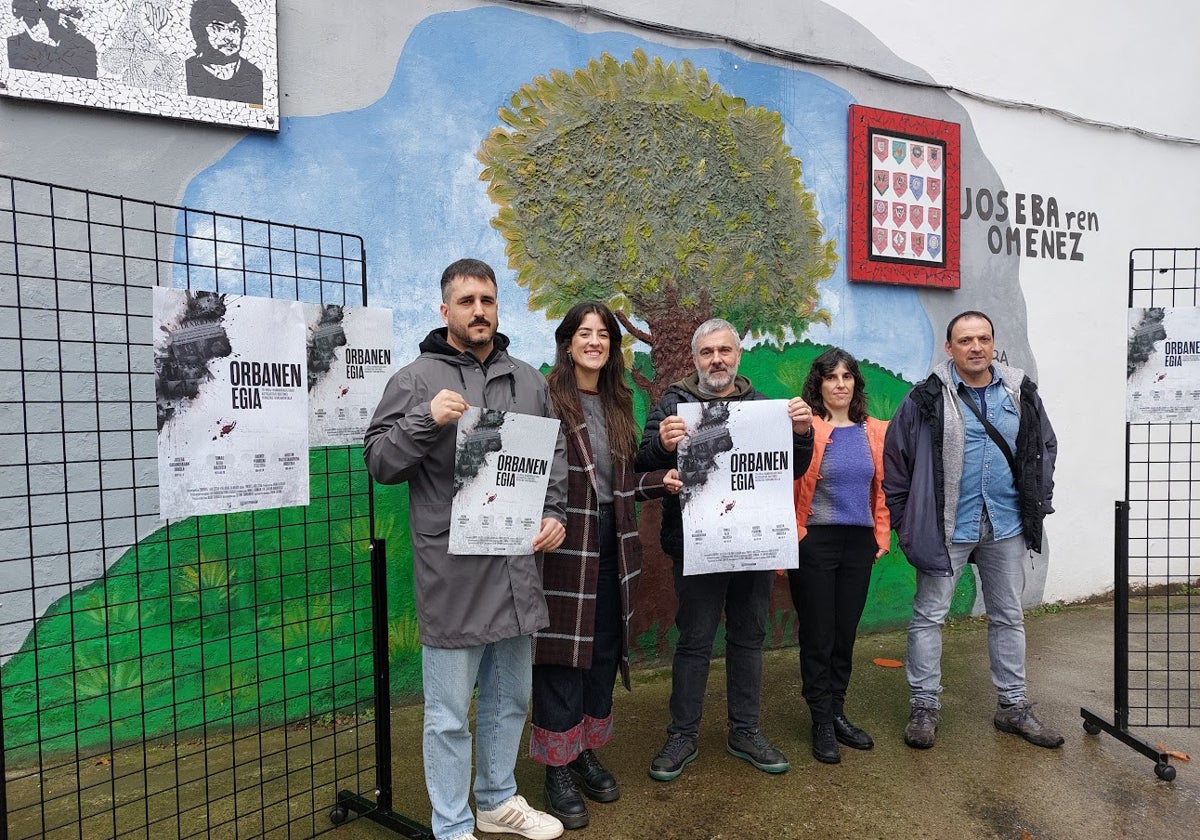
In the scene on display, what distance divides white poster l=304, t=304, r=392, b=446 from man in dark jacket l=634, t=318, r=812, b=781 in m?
1.05

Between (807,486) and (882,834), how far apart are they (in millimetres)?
1339

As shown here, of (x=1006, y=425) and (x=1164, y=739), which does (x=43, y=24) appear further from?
(x=1164, y=739)

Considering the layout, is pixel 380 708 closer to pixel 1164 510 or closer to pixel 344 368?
pixel 344 368

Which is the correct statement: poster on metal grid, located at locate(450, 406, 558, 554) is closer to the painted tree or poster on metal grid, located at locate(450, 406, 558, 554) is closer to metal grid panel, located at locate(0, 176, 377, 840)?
metal grid panel, located at locate(0, 176, 377, 840)

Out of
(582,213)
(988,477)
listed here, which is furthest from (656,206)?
(988,477)

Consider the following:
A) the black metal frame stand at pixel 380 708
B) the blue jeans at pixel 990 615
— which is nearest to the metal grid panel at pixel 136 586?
the black metal frame stand at pixel 380 708

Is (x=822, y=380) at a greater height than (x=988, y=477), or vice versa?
(x=822, y=380)

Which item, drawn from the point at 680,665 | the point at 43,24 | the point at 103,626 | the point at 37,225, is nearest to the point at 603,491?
the point at 680,665

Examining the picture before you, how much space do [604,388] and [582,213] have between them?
1.59 meters

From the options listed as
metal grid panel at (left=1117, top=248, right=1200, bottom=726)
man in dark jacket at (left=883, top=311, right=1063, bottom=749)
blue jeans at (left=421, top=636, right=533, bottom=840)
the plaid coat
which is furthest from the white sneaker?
metal grid panel at (left=1117, top=248, right=1200, bottom=726)

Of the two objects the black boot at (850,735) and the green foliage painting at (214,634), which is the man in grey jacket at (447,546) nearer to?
the green foliage painting at (214,634)

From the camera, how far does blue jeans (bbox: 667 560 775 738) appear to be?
10.6ft

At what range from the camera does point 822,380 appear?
3.56m

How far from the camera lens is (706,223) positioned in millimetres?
4695
